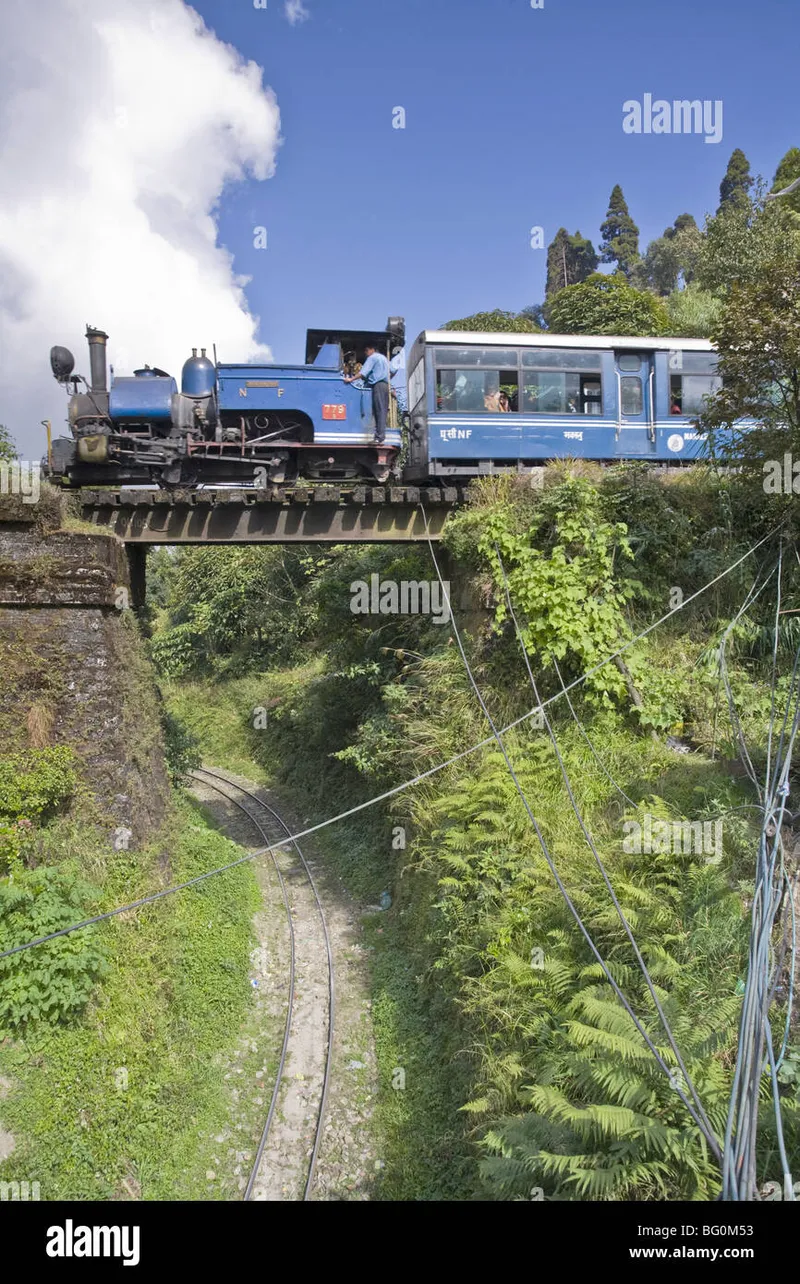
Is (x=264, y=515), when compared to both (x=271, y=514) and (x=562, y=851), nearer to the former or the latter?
(x=271, y=514)

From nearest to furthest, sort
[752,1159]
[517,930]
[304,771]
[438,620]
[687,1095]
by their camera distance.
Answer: [752,1159], [687,1095], [517,930], [438,620], [304,771]

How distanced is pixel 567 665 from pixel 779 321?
4.51 metres

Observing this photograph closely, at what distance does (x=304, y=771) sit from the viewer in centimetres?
1695

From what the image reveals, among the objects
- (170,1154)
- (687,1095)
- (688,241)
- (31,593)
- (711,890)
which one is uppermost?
(688,241)

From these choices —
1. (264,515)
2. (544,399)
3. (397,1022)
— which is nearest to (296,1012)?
(397,1022)

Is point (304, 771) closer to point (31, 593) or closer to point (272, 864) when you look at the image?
point (272, 864)

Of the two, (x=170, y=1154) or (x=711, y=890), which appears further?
(x=170, y=1154)

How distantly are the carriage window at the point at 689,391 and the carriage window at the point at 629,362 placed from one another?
67 centimetres

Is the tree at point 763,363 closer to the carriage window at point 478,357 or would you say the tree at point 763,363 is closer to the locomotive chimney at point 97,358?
the carriage window at point 478,357

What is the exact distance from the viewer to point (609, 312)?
1073 inches

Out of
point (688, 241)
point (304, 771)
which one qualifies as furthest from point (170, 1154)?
point (688, 241)

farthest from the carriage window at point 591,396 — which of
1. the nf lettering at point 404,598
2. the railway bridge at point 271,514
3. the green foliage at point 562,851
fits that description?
the nf lettering at point 404,598

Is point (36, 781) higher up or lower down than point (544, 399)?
lower down
